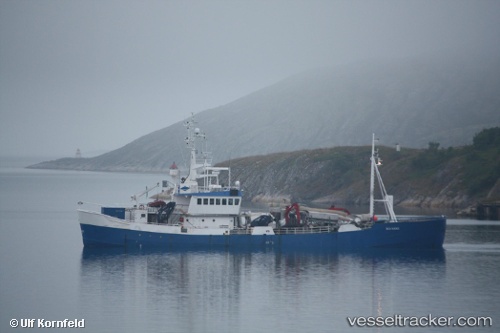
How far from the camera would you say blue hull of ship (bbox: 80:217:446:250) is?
6738 cm

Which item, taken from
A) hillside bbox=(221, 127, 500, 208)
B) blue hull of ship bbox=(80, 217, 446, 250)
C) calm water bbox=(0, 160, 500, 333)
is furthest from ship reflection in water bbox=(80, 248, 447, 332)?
hillside bbox=(221, 127, 500, 208)

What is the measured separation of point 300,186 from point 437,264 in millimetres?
86405

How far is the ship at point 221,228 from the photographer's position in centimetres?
6744

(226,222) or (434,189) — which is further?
(434,189)

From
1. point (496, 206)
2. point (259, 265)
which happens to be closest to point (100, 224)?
point (259, 265)

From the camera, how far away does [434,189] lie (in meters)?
124

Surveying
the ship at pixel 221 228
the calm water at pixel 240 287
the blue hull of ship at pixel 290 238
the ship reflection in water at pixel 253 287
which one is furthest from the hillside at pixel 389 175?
the ship reflection in water at pixel 253 287

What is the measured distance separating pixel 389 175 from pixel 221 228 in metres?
73.5

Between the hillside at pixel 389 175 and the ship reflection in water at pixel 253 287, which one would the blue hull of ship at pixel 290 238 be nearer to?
the ship reflection in water at pixel 253 287

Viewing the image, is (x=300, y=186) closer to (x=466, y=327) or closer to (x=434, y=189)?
(x=434, y=189)

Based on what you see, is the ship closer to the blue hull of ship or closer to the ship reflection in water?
the blue hull of ship

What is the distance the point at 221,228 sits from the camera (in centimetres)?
6812

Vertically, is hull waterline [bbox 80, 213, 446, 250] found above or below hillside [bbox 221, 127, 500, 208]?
below

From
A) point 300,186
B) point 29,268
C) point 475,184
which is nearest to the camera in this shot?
point 29,268
